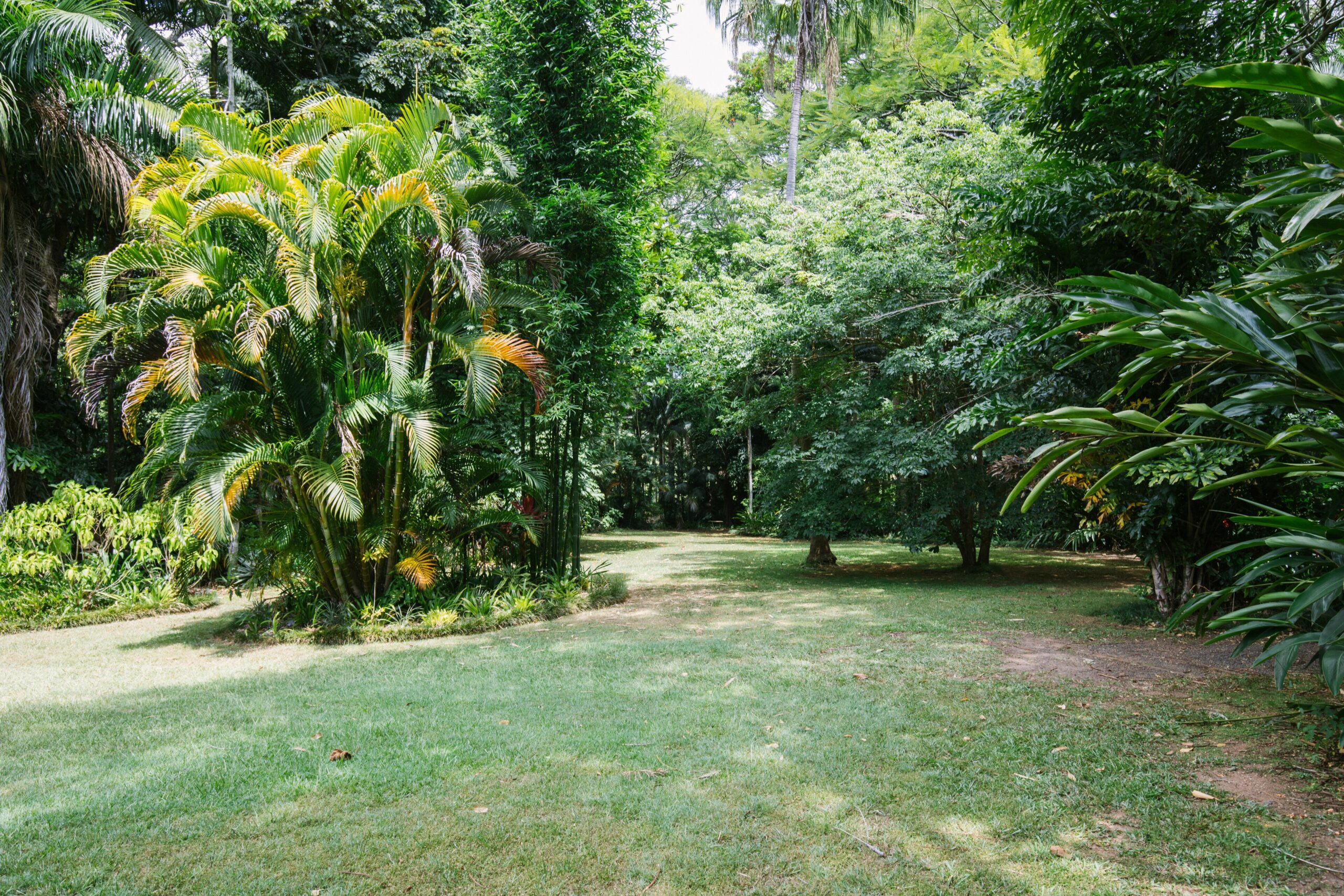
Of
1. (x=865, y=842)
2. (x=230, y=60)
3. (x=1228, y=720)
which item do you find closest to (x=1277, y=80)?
(x=865, y=842)

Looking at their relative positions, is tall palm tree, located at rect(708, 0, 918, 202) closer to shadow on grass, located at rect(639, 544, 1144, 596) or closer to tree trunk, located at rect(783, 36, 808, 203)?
tree trunk, located at rect(783, 36, 808, 203)

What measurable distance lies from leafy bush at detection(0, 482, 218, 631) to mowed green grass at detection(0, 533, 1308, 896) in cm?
245

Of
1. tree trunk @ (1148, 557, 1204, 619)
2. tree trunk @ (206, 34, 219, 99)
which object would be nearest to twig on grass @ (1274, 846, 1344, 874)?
tree trunk @ (1148, 557, 1204, 619)

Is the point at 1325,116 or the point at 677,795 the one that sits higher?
the point at 1325,116

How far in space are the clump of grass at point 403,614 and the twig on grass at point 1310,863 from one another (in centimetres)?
650

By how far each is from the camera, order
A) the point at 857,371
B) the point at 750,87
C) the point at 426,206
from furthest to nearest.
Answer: the point at 750,87, the point at 857,371, the point at 426,206

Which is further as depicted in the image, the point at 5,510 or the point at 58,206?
the point at 58,206

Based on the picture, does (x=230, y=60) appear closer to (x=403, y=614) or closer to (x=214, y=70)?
(x=214, y=70)

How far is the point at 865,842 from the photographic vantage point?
2.94 m

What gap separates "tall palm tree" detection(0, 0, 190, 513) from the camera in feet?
27.5

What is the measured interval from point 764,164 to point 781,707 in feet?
69.8

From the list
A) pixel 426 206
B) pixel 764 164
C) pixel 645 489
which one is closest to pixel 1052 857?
pixel 426 206

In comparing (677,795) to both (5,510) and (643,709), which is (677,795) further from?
(5,510)

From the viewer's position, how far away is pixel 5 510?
8625mm
